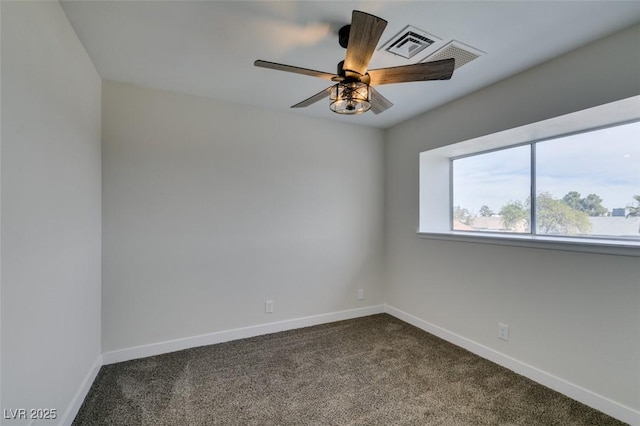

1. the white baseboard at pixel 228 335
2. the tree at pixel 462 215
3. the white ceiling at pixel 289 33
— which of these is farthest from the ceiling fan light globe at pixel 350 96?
the white baseboard at pixel 228 335

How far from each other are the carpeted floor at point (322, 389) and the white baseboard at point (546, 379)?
58 mm

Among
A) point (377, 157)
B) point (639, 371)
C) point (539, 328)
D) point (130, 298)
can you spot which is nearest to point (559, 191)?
point (539, 328)

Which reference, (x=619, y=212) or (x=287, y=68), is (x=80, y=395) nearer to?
(x=287, y=68)

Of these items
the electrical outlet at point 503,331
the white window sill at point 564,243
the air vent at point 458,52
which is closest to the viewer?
the white window sill at point 564,243

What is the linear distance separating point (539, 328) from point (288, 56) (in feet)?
9.33

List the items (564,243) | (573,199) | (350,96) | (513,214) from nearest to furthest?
(350,96)
(564,243)
(573,199)
(513,214)

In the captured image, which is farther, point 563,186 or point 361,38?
point 563,186

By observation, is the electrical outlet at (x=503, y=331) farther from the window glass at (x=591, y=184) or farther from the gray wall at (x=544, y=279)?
the window glass at (x=591, y=184)

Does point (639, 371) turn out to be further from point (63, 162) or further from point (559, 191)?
point (63, 162)

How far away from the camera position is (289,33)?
1.80 metres

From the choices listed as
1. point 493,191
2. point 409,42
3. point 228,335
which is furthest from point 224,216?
point 493,191

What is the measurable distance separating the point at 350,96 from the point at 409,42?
2.09ft

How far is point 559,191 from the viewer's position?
238cm

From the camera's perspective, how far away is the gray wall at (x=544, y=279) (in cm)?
177
